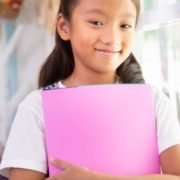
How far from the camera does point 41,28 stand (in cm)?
172

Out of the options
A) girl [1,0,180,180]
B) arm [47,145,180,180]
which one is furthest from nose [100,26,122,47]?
arm [47,145,180,180]

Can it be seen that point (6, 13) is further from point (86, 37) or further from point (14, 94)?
point (86, 37)

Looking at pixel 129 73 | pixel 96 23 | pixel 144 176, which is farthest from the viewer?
pixel 129 73

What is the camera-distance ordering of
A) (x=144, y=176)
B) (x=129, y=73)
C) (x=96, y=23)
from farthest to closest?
(x=129, y=73) < (x=96, y=23) < (x=144, y=176)

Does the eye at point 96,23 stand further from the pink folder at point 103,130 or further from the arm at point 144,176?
the arm at point 144,176

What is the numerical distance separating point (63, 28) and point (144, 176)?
0.38 meters

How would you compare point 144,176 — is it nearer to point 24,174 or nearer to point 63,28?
point 24,174

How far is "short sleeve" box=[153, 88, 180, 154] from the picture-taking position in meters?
0.69

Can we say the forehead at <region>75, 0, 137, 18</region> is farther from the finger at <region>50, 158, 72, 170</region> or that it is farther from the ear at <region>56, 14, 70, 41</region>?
the finger at <region>50, 158, 72, 170</region>

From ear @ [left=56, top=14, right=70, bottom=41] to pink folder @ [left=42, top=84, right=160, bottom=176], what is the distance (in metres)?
0.16

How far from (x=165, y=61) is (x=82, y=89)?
2.26 feet

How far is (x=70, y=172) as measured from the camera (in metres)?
0.66

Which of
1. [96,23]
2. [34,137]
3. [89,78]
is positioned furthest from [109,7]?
[34,137]


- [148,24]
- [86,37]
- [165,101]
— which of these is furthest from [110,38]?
[148,24]
